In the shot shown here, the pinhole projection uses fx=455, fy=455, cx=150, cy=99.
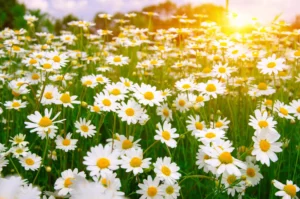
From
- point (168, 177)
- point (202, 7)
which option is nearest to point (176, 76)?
point (168, 177)

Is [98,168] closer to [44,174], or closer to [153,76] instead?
[44,174]

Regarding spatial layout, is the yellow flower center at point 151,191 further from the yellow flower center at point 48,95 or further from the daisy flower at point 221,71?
the daisy flower at point 221,71

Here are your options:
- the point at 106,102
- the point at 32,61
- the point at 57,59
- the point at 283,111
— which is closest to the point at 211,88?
the point at 283,111

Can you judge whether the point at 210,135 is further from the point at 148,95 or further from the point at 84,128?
the point at 84,128

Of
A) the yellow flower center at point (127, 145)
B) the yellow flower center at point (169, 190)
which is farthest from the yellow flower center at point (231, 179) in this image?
the yellow flower center at point (127, 145)

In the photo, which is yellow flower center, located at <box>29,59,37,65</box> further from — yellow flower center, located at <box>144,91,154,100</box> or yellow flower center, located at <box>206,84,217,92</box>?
yellow flower center, located at <box>206,84,217,92</box>
